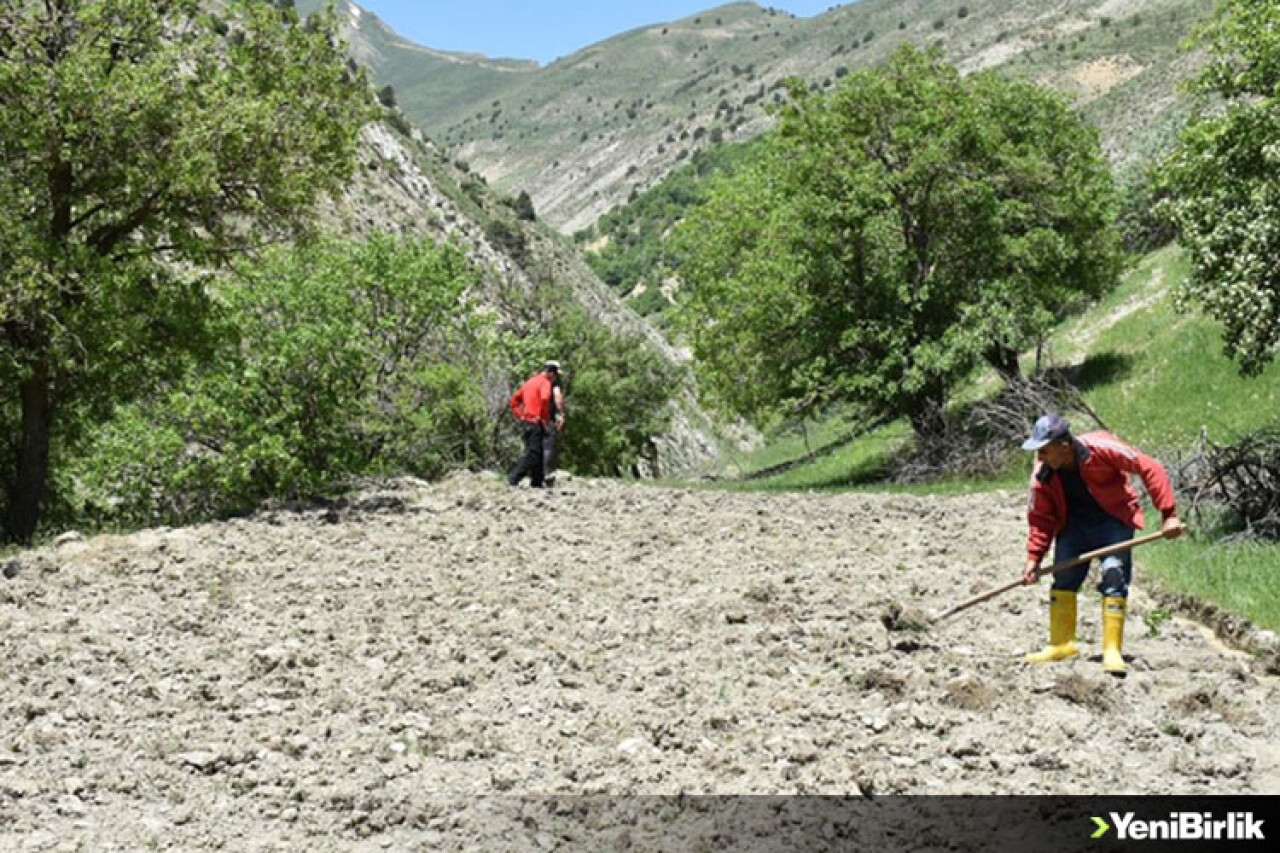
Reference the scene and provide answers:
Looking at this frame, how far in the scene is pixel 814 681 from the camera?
25.6ft

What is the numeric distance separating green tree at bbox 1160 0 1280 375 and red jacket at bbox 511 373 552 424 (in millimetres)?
9056

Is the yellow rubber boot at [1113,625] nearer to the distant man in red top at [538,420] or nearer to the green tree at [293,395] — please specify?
the distant man in red top at [538,420]

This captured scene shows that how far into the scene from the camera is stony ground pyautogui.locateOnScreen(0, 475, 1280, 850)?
6.04 metres

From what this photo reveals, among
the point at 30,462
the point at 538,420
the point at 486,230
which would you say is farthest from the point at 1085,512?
the point at 486,230

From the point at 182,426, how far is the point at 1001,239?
15.3 meters

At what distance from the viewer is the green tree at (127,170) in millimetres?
13195

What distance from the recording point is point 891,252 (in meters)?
22.5

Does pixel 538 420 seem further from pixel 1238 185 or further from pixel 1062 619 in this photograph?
pixel 1062 619

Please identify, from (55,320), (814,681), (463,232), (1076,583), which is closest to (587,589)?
(814,681)

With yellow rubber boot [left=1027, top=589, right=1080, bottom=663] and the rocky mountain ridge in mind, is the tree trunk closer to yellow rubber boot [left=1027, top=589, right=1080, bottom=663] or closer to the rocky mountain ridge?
yellow rubber boot [left=1027, top=589, right=1080, bottom=663]

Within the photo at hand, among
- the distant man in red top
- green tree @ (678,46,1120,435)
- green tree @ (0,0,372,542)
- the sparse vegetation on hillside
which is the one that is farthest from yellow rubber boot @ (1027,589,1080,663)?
the sparse vegetation on hillside

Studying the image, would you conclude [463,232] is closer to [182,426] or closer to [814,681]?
[182,426]

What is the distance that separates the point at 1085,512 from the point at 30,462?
1271 centimetres

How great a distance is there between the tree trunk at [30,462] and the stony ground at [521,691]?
8.92ft
